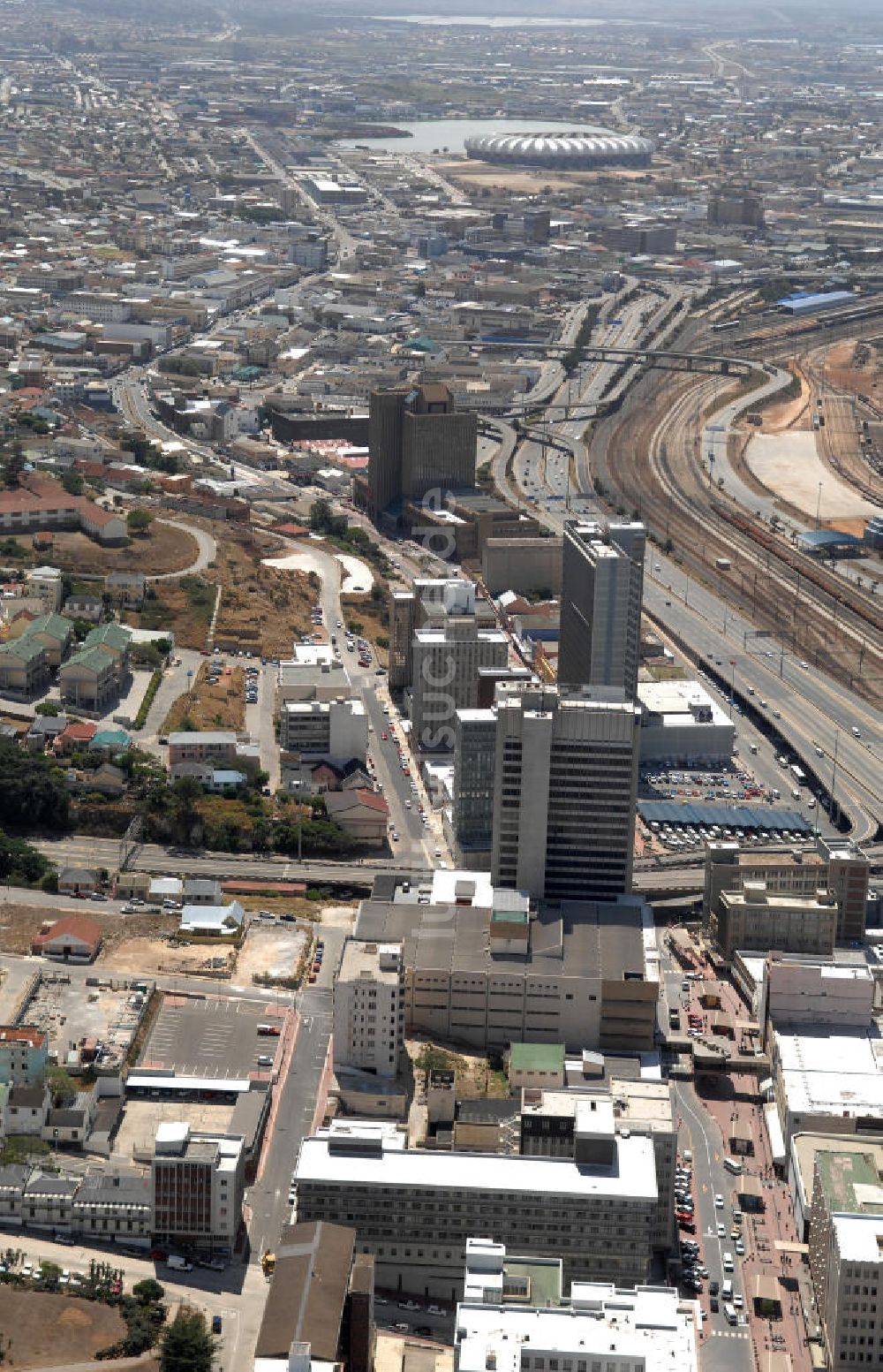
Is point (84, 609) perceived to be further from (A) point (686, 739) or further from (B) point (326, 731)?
(A) point (686, 739)

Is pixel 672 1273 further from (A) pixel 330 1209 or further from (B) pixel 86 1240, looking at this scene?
(B) pixel 86 1240

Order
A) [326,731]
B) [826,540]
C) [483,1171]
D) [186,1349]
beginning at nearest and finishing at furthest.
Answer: [186,1349]
[483,1171]
[326,731]
[826,540]

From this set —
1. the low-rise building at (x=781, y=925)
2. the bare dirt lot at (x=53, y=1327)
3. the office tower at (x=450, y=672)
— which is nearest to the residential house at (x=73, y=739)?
the office tower at (x=450, y=672)

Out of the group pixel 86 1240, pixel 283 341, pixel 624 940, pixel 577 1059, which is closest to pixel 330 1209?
pixel 86 1240

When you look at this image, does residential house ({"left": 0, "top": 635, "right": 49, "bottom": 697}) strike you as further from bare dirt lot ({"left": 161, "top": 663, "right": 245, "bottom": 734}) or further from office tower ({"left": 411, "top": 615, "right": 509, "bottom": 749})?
office tower ({"left": 411, "top": 615, "right": 509, "bottom": 749})

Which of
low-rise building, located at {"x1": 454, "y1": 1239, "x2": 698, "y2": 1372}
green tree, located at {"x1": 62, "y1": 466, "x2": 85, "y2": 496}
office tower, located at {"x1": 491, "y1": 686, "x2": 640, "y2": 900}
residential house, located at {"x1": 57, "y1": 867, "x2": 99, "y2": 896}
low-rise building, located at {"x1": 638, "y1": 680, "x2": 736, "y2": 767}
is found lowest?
low-rise building, located at {"x1": 638, "y1": 680, "x2": 736, "y2": 767}

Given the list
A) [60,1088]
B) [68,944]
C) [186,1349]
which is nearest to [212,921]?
[68,944]

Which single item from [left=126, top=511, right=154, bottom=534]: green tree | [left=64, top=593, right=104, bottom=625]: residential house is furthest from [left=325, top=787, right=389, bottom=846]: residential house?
[left=126, top=511, right=154, bottom=534]: green tree
